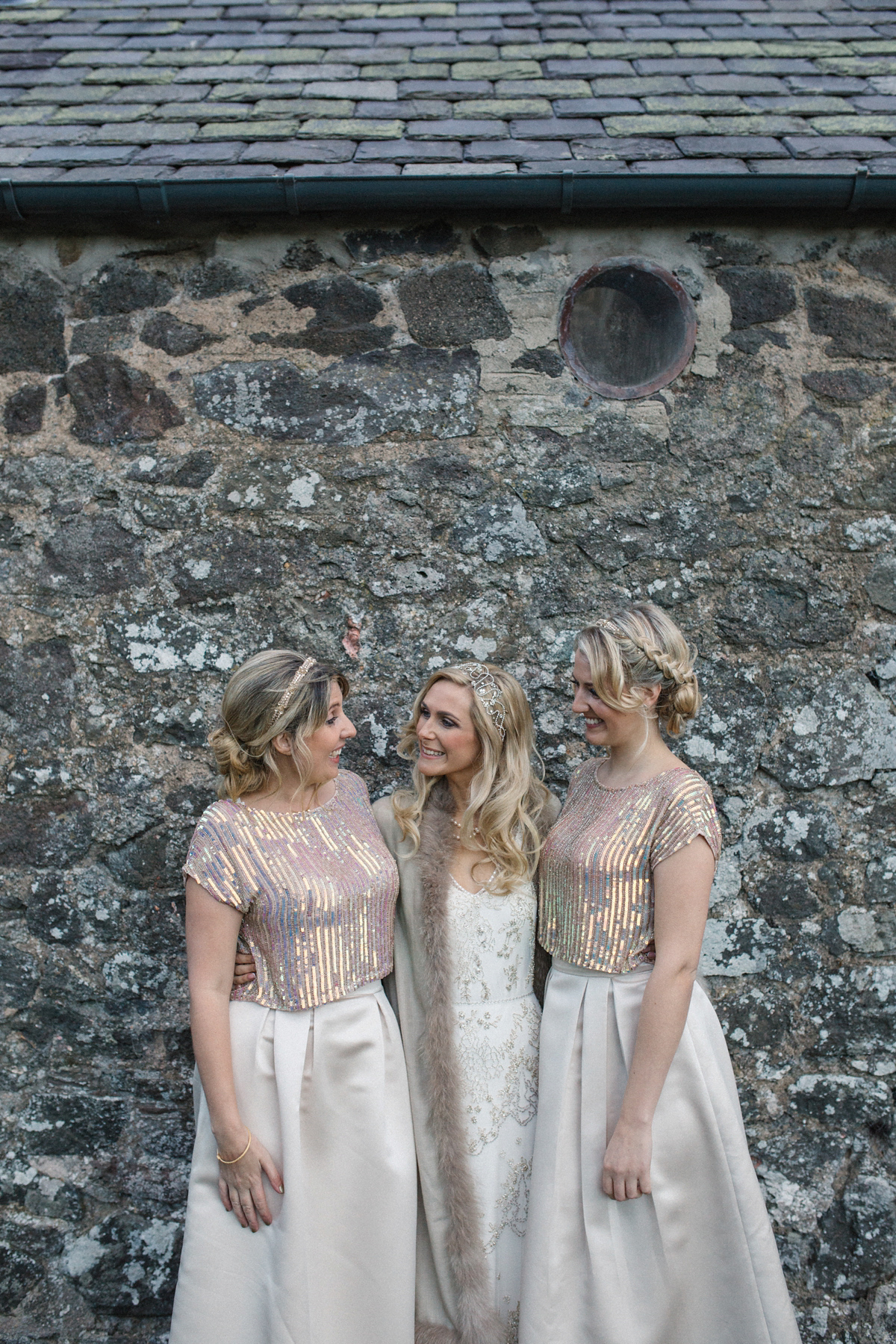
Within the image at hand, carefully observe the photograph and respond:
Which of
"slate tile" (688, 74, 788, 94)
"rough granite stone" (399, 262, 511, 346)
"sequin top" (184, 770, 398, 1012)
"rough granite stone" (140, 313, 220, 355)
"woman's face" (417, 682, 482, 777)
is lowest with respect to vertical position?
"sequin top" (184, 770, 398, 1012)

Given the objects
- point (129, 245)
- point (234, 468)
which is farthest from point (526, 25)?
point (234, 468)

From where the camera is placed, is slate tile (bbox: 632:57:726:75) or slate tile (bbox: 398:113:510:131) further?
slate tile (bbox: 632:57:726:75)

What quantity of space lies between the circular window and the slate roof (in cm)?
29

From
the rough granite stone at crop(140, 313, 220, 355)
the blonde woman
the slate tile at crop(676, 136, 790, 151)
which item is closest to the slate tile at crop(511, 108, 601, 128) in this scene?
the slate tile at crop(676, 136, 790, 151)

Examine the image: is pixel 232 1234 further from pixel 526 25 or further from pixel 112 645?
pixel 526 25

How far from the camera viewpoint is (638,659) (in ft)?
6.53

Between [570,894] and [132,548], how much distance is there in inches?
61.5

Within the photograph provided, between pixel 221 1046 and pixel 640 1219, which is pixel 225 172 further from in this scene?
pixel 640 1219

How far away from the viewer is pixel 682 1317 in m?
1.95

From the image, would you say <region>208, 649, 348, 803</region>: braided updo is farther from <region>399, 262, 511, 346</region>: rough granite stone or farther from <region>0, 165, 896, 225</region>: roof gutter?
<region>0, 165, 896, 225</region>: roof gutter

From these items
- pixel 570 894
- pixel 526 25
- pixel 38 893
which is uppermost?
pixel 526 25

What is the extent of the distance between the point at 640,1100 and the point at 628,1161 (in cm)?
13

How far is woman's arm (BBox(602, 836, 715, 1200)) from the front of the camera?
1.86 meters

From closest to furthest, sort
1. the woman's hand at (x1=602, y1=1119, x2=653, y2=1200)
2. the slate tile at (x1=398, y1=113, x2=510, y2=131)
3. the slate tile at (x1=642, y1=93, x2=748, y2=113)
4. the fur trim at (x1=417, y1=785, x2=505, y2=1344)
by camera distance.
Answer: the woman's hand at (x1=602, y1=1119, x2=653, y2=1200) < the fur trim at (x1=417, y1=785, x2=505, y2=1344) < the slate tile at (x1=398, y1=113, x2=510, y2=131) < the slate tile at (x1=642, y1=93, x2=748, y2=113)
